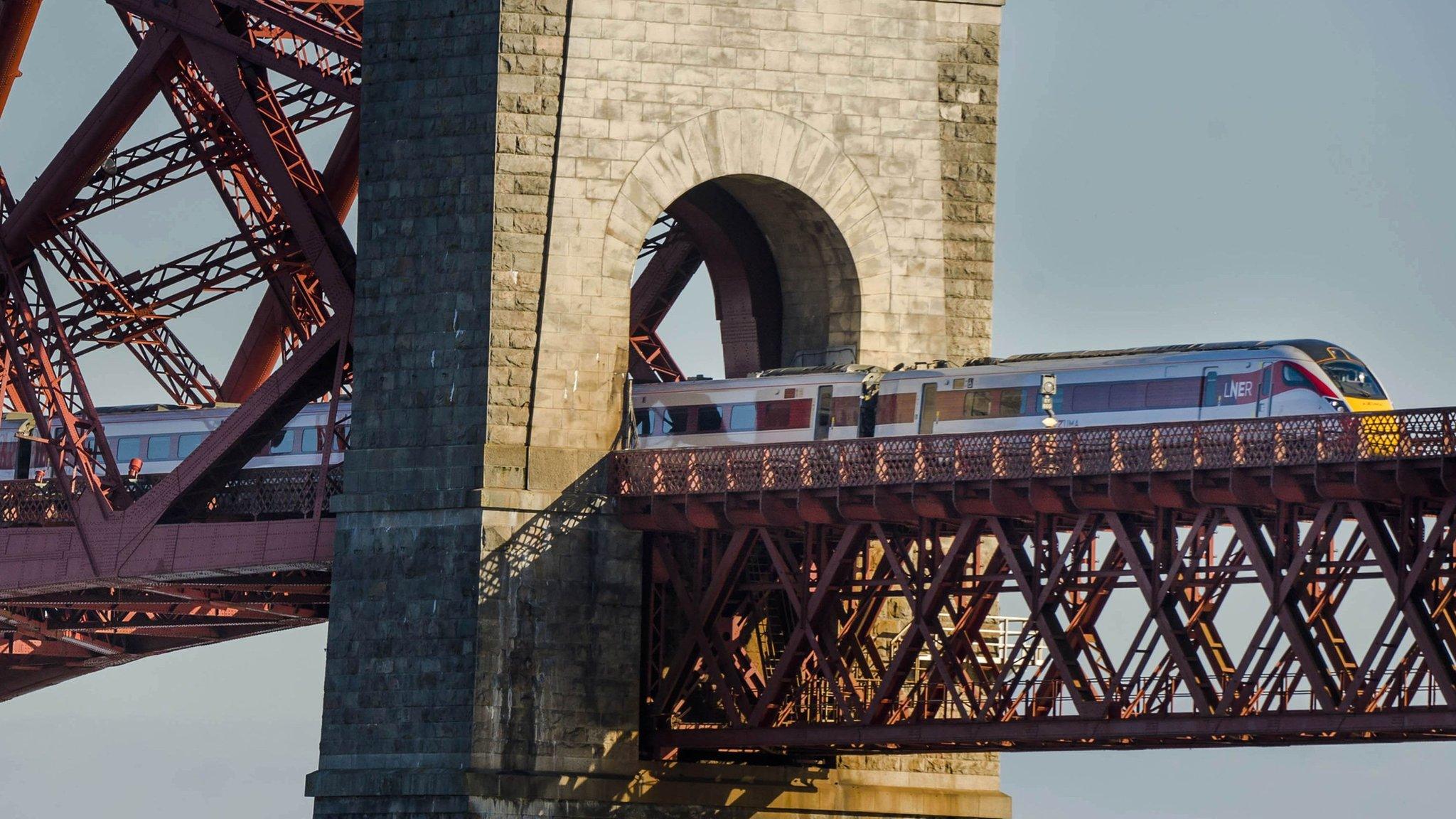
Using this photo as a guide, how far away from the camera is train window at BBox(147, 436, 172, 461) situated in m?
86.3

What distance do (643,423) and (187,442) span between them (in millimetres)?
A: 14659

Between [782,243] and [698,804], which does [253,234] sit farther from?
[698,804]

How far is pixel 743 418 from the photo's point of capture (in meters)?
75.4

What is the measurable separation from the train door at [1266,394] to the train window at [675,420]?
13.1 metres

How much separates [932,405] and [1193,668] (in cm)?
1266

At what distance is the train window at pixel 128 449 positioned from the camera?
8725 cm

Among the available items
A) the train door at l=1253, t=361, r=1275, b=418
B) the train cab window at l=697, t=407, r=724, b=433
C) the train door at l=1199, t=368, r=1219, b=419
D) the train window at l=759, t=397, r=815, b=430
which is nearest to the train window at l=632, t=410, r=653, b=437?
the train cab window at l=697, t=407, r=724, b=433

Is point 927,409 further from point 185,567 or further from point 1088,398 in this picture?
point 185,567

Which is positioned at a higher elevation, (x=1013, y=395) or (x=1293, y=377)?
(x=1293, y=377)

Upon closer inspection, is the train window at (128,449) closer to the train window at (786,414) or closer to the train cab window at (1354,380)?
the train window at (786,414)

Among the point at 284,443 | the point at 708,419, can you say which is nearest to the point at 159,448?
the point at 284,443

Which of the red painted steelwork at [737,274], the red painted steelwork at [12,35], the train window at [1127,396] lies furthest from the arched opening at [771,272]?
the red painted steelwork at [12,35]

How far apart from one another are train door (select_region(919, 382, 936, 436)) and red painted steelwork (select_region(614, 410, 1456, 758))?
8.67ft

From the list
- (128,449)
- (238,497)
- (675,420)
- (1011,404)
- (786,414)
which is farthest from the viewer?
(128,449)
